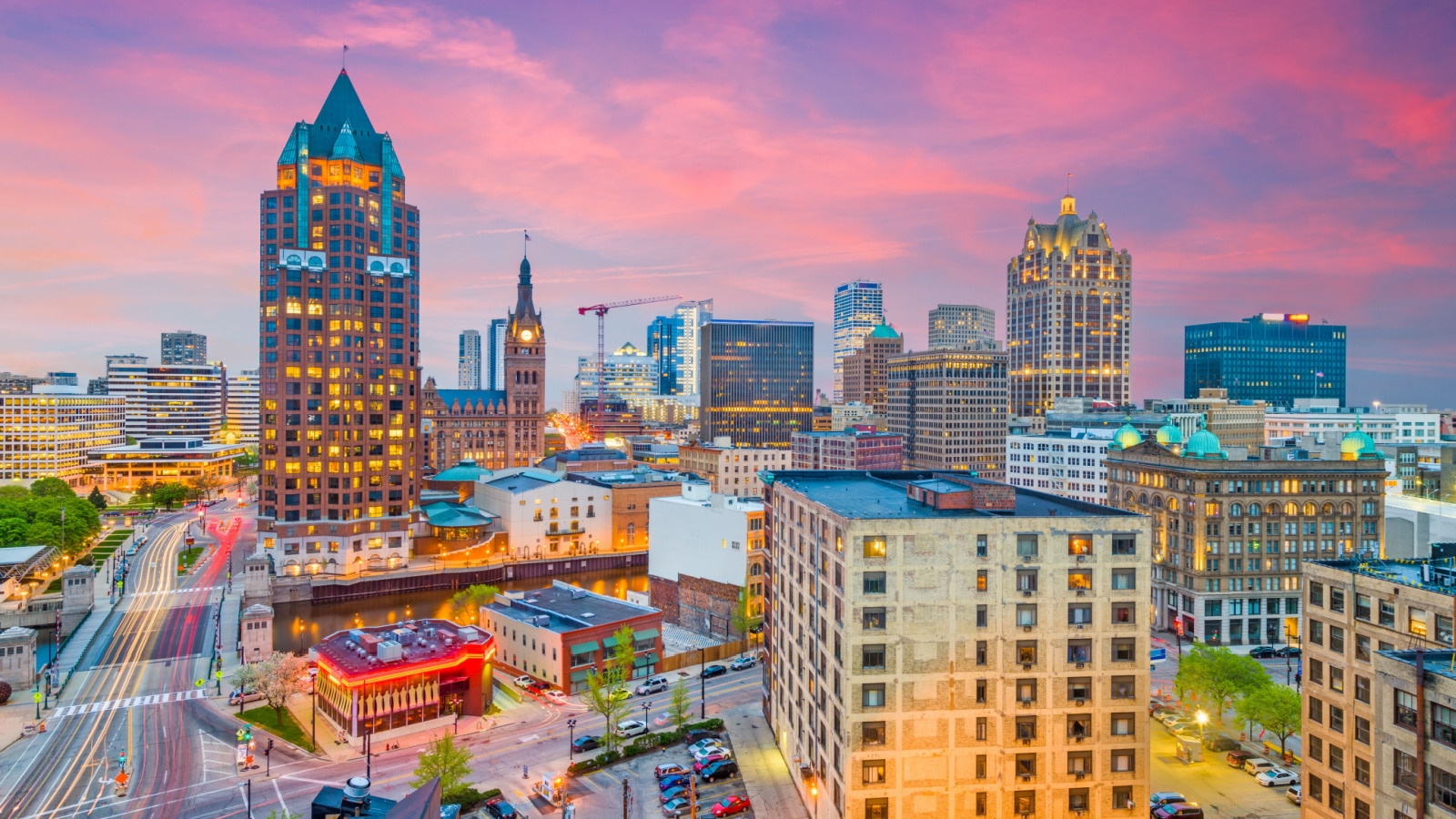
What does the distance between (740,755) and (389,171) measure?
13247 centimetres

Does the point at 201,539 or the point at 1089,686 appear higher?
the point at 1089,686

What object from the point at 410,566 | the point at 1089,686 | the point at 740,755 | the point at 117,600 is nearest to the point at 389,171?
the point at 410,566

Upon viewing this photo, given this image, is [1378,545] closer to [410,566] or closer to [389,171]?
[410,566]

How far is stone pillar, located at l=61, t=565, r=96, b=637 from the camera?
116062 millimetres

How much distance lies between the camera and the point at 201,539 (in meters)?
180

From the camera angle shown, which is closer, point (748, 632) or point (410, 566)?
point (748, 632)

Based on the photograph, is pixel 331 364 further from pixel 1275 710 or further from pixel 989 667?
pixel 1275 710

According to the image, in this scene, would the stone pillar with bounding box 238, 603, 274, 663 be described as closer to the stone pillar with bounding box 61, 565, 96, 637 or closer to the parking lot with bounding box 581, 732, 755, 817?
the stone pillar with bounding box 61, 565, 96, 637

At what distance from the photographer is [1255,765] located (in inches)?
2616

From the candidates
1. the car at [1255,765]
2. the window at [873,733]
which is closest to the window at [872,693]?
the window at [873,733]

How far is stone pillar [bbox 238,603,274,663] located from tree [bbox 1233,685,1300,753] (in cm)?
9517

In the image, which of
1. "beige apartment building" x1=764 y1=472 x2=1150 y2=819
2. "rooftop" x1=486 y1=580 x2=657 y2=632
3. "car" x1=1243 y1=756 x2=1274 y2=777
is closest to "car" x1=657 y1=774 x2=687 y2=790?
"beige apartment building" x1=764 y1=472 x2=1150 y2=819

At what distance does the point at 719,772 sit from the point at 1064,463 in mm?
135273

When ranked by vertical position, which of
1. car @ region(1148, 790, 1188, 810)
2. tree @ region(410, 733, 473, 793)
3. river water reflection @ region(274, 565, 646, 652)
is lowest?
river water reflection @ region(274, 565, 646, 652)
